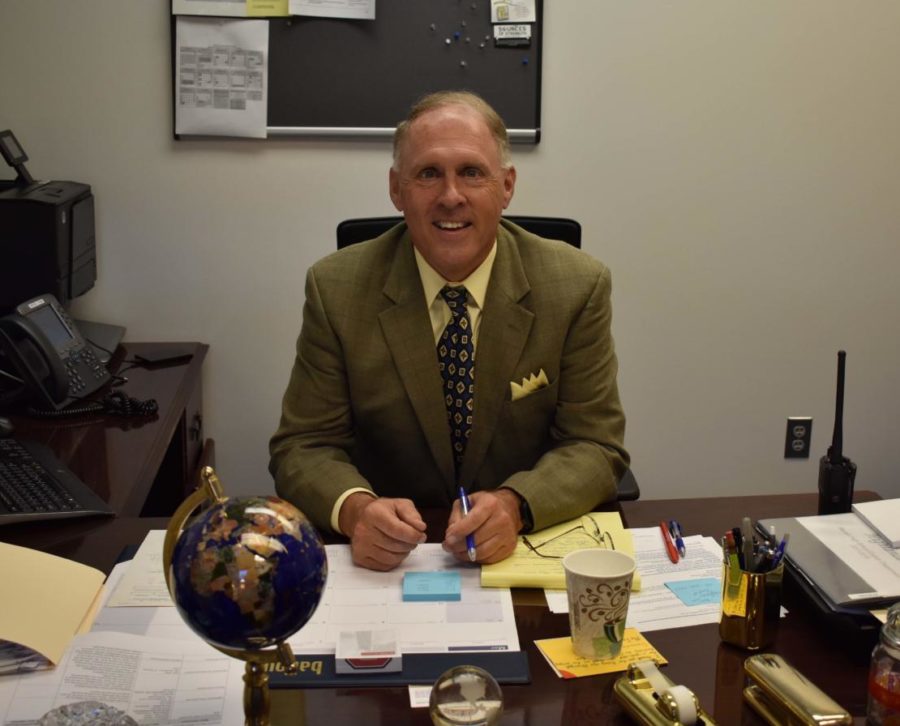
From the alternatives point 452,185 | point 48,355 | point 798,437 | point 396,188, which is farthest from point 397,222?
point 798,437

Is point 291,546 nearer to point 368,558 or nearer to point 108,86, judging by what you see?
point 368,558

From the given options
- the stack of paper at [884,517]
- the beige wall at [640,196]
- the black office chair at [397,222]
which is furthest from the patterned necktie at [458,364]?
the beige wall at [640,196]

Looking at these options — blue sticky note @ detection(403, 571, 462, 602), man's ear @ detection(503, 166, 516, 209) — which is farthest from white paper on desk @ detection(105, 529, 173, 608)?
man's ear @ detection(503, 166, 516, 209)

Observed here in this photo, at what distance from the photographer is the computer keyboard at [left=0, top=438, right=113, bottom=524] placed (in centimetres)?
154

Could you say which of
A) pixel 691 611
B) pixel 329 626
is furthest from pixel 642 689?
pixel 329 626

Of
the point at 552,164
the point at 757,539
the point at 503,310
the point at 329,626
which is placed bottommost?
the point at 329,626

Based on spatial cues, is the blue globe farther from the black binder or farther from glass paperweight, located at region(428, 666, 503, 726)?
the black binder

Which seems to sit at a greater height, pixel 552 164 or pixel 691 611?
pixel 552 164

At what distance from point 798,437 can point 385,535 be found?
2.10 m

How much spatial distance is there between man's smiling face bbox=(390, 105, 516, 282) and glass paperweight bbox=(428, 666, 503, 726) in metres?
0.94

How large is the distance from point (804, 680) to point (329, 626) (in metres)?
0.54

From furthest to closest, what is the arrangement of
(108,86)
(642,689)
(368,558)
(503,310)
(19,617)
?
1. (108,86)
2. (503,310)
3. (368,558)
4. (19,617)
5. (642,689)

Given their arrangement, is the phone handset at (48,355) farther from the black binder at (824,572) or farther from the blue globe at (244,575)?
the black binder at (824,572)

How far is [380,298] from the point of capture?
187cm
